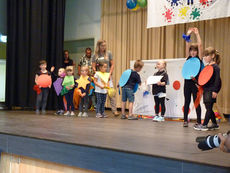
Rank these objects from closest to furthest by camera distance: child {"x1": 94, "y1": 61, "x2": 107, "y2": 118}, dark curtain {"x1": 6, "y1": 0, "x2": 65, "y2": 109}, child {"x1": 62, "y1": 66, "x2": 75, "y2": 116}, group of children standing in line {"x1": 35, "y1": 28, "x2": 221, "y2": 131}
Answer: group of children standing in line {"x1": 35, "y1": 28, "x2": 221, "y2": 131} → child {"x1": 94, "y1": 61, "x2": 107, "y2": 118} → child {"x1": 62, "y1": 66, "x2": 75, "y2": 116} → dark curtain {"x1": 6, "y1": 0, "x2": 65, "y2": 109}

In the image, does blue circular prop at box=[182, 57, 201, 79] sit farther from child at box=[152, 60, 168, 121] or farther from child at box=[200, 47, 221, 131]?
child at box=[152, 60, 168, 121]

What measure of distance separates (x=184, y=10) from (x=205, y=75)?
2267mm

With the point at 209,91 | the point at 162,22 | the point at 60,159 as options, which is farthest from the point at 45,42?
the point at 60,159

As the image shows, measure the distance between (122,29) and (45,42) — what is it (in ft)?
6.17

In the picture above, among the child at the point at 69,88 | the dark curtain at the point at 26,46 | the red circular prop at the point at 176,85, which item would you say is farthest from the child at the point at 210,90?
the dark curtain at the point at 26,46

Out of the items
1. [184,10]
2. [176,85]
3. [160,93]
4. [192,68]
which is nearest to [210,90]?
[192,68]

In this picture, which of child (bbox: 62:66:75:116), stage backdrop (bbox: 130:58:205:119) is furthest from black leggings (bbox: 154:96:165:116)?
child (bbox: 62:66:75:116)

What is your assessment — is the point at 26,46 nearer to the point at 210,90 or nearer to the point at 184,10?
the point at 184,10

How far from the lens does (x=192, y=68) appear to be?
4.23 meters

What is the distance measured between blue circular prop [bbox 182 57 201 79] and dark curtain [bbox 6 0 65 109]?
4267 millimetres

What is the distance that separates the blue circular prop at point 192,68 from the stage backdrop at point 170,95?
1.13 m

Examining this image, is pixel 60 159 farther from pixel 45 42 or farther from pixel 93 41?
pixel 93 41

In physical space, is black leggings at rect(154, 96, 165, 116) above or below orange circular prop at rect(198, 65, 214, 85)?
below

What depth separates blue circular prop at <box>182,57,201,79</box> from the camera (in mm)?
4170
